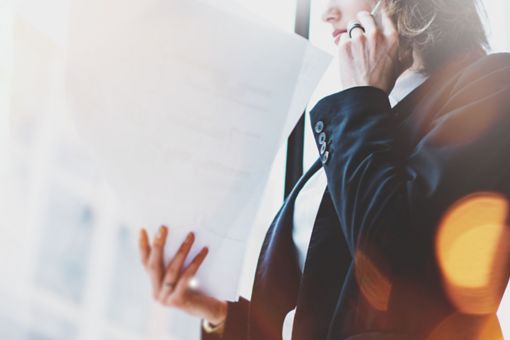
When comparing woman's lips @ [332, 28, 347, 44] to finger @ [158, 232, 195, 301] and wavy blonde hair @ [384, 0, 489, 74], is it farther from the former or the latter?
finger @ [158, 232, 195, 301]

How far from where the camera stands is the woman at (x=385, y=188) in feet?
1.70

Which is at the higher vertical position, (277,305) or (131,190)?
(131,190)

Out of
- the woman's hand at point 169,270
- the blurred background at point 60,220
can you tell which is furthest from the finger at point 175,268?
the blurred background at point 60,220

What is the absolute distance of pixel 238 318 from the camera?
0.77 meters

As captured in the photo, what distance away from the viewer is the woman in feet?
1.70

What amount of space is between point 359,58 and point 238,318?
44 cm

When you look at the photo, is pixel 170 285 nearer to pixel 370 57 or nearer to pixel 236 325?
pixel 236 325

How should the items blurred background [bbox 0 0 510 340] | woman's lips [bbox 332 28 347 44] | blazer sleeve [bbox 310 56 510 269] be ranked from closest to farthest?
blazer sleeve [bbox 310 56 510 269] → woman's lips [bbox 332 28 347 44] → blurred background [bbox 0 0 510 340]

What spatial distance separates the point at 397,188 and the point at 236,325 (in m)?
0.38

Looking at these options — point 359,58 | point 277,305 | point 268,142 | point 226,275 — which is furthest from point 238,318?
point 359,58

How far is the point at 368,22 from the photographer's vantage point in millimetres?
674

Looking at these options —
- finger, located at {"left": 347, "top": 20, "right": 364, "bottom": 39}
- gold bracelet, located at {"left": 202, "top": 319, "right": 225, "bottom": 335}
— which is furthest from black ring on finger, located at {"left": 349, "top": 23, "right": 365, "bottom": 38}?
gold bracelet, located at {"left": 202, "top": 319, "right": 225, "bottom": 335}

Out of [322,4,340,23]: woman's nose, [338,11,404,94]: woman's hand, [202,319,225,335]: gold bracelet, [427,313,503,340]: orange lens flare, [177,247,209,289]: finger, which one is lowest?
[202,319,225,335]: gold bracelet

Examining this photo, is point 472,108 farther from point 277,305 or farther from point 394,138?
point 277,305
